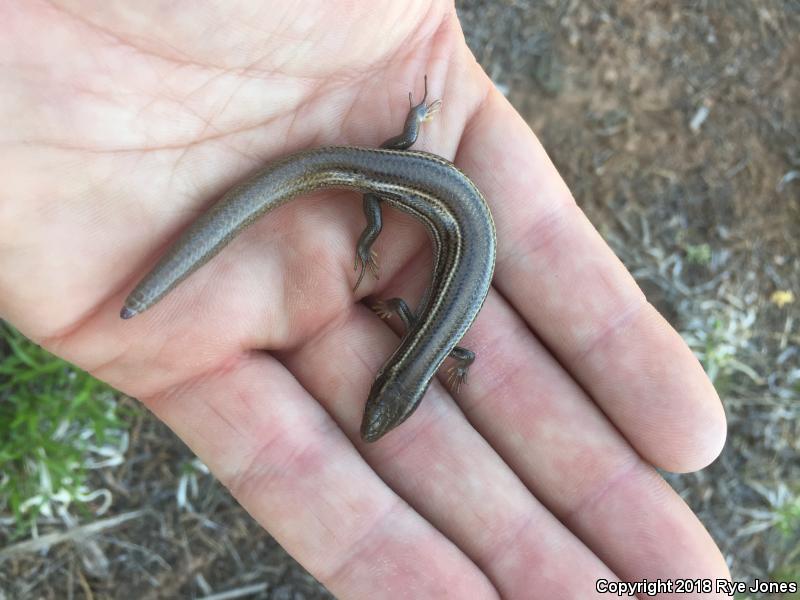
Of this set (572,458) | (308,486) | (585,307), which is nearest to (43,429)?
(308,486)

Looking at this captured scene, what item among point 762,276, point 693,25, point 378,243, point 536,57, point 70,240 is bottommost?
point 762,276

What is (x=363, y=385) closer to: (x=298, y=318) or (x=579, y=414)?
(x=298, y=318)

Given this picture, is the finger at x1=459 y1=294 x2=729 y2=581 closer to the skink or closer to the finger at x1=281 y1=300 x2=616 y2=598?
the finger at x1=281 y1=300 x2=616 y2=598

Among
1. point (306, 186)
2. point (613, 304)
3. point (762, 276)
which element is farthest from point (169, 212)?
point (762, 276)

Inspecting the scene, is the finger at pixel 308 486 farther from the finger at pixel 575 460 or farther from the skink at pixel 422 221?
the finger at pixel 575 460

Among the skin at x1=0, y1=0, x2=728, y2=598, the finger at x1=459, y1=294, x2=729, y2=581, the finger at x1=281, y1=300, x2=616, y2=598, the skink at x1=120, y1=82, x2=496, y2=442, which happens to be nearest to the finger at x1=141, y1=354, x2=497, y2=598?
the skin at x1=0, y1=0, x2=728, y2=598

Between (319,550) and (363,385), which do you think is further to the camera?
(363,385)
